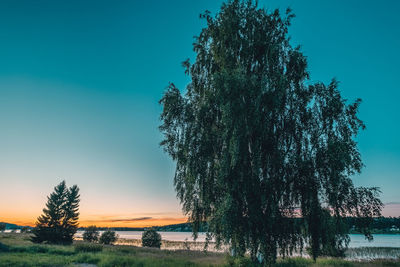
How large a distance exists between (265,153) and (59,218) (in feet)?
134

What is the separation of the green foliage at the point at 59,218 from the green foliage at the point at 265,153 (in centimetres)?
3499

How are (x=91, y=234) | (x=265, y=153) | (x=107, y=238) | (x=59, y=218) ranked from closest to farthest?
(x=265, y=153), (x=59, y=218), (x=107, y=238), (x=91, y=234)

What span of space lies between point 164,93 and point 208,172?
488 cm

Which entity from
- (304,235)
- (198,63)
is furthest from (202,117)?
(304,235)

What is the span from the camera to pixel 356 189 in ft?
36.2

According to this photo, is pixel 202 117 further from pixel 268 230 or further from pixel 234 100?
pixel 268 230

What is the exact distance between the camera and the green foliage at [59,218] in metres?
36.8

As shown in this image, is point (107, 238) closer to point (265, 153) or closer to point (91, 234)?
point (91, 234)

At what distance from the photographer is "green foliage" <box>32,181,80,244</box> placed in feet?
121

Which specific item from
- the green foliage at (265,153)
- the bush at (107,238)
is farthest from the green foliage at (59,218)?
the green foliage at (265,153)

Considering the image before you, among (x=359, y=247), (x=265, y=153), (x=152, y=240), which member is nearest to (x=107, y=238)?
(x=152, y=240)

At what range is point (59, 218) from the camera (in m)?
39.5

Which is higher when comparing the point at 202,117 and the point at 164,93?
the point at 164,93

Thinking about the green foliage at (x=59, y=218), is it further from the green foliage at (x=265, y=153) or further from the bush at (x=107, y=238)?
the green foliage at (x=265, y=153)
